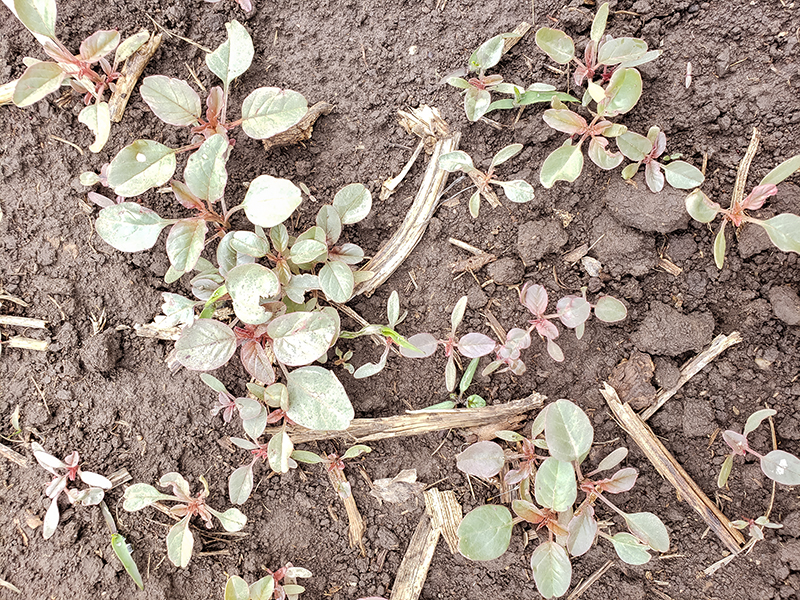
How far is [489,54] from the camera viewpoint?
163cm

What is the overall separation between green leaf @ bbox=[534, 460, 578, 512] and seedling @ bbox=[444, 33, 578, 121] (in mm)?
1022

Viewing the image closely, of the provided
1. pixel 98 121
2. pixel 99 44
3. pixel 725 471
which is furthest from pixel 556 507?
pixel 99 44

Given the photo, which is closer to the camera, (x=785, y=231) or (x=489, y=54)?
(x=785, y=231)

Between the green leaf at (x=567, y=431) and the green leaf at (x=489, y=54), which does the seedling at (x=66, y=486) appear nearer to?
the green leaf at (x=567, y=431)

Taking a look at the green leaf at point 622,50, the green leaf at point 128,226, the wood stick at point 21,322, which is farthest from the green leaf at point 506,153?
the wood stick at point 21,322

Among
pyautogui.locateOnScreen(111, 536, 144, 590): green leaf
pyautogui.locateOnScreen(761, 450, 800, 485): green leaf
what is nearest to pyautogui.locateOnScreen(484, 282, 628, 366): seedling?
pyautogui.locateOnScreen(761, 450, 800, 485): green leaf

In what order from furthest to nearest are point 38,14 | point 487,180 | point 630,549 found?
point 487,180, point 630,549, point 38,14

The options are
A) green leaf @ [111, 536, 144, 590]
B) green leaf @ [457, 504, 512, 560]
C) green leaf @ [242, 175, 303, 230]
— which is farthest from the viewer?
green leaf @ [111, 536, 144, 590]

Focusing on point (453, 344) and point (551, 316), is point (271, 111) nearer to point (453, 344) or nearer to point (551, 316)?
point (453, 344)

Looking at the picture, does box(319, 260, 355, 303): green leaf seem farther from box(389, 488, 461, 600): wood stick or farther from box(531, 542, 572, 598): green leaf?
box(531, 542, 572, 598): green leaf

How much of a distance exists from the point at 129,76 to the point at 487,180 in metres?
1.16

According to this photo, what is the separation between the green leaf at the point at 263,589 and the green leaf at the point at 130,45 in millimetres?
1613

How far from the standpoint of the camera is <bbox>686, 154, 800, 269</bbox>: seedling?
1477 millimetres

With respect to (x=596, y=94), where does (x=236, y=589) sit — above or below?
below
